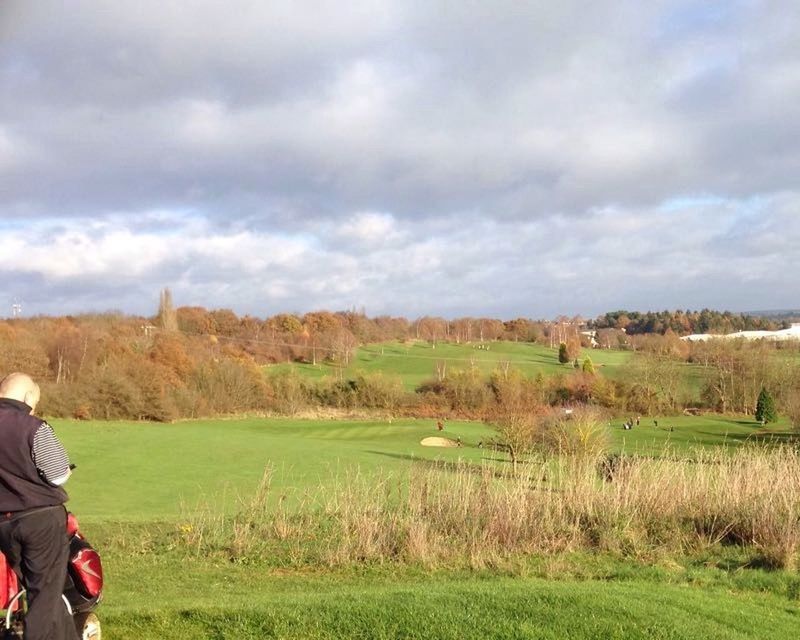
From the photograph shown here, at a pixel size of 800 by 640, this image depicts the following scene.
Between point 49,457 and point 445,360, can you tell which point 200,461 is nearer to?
point 49,457

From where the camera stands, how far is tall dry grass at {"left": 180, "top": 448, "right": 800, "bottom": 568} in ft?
30.2

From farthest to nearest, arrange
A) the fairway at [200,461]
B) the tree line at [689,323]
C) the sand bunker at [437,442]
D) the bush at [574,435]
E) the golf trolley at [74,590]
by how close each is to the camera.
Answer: the tree line at [689,323] < the sand bunker at [437,442] < the bush at [574,435] < the fairway at [200,461] < the golf trolley at [74,590]

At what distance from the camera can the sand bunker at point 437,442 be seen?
42.0 m

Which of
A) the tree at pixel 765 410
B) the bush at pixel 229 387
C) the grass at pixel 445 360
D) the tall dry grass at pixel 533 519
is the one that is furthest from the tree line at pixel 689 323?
the tall dry grass at pixel 533 519

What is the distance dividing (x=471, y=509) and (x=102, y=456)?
83.4ft

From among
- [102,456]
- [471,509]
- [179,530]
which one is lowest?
[102,456]

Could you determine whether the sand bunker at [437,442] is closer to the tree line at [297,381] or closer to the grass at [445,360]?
the tree line at [297,381]

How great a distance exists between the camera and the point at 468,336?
391 feet

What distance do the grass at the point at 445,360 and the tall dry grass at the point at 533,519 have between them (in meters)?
57.2

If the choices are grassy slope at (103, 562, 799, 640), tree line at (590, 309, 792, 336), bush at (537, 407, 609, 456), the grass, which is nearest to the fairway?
bush at (537, 407, 609, 456)

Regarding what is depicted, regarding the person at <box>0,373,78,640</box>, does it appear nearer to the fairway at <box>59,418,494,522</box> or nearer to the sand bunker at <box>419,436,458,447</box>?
the fairway at <box>59,418,494,522</box>

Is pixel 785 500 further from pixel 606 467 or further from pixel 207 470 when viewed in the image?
pixel 207 470

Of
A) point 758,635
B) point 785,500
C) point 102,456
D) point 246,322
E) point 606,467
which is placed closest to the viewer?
point 758,635

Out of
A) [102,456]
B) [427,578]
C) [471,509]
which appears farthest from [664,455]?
[102,456]
